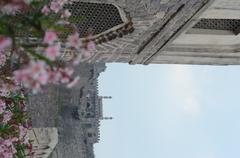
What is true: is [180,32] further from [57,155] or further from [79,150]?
[79,150]

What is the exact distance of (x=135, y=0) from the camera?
39.2ft

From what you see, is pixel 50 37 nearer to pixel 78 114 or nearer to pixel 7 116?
pixel 7 116

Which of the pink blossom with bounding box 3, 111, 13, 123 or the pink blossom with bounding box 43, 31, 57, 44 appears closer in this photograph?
the pink blossom with bounding box 43, 31, 57, 44

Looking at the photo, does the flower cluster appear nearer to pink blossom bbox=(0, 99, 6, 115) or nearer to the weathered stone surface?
pink blossom bbox=(0, 99, 6, 115)

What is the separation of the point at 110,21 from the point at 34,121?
34.2ft

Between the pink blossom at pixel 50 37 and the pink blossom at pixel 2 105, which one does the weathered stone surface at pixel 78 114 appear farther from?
the pink blossom at pixel 50 37

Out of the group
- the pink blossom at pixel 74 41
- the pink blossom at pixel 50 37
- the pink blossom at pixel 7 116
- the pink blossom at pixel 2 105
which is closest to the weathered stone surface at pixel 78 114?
the pink blossom at pixel 7 116

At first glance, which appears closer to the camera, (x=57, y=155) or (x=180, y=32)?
(x=180, y=32)

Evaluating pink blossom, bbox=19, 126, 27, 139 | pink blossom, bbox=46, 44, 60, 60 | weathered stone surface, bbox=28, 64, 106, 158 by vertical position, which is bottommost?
pink blossom, bbox=19, 126, 27, 139

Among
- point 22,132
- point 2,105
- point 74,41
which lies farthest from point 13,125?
point 74,41

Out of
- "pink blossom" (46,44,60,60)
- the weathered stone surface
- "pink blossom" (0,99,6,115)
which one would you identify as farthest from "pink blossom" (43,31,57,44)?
the weathered stone surface

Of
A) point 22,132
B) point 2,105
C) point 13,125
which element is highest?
point 2,105

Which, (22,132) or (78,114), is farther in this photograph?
(78,114)

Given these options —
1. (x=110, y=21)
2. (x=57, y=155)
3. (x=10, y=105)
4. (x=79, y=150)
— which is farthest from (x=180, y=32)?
(x=79, y=150)
